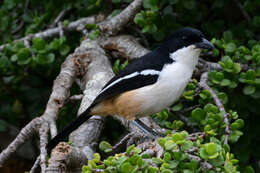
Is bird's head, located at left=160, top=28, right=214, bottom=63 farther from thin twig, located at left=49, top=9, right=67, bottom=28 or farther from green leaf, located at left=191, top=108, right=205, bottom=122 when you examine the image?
thin twig, located at left=49, top=9, right=67, bottom=28

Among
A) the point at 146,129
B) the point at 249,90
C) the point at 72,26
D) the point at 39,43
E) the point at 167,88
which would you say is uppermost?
the point at 39,43

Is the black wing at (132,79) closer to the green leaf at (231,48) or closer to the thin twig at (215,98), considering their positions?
the thin twig at (215,98)

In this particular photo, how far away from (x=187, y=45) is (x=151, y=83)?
1.37 ft

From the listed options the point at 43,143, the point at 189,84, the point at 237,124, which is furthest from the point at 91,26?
the point at 237,124

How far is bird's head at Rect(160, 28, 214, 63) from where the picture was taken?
3314 millimetres

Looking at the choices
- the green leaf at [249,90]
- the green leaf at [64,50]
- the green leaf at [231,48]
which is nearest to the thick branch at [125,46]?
the green leaf at [64,50]

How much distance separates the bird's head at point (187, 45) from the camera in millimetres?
3314

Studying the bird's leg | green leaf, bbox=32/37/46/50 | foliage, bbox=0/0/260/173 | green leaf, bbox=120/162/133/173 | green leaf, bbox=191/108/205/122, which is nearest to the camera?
Result: green leaf, bbox=120/162/133/173

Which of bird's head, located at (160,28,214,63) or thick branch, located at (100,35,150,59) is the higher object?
bird's head, located at (160,28,214,63)

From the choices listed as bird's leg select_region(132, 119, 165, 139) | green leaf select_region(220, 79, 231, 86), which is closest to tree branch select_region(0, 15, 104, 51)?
bird's leg select_region(132, 119, 165, 139)

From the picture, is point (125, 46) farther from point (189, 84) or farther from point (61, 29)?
point (189, 84)

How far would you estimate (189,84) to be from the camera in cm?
336

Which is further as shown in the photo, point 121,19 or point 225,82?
point 121,19

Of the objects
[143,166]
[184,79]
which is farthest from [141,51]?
[143,166]
